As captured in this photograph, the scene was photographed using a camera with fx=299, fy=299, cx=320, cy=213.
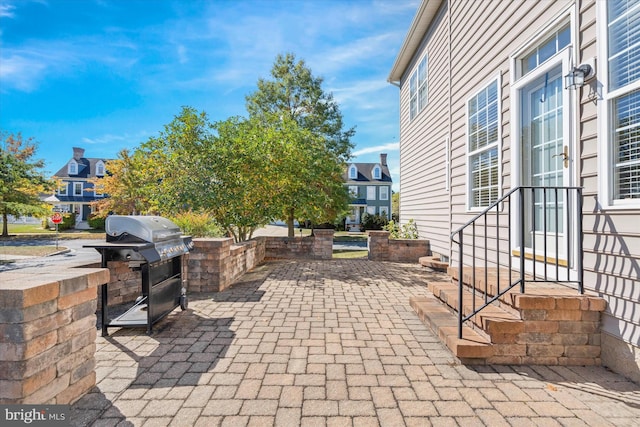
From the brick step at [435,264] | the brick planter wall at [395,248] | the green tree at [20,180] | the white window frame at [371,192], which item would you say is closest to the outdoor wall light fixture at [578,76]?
the brick step at [435,264]

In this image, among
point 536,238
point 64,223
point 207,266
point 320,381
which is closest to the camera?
point 320,381

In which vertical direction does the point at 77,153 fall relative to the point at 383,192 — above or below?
above

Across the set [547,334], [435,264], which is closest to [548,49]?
[547,334]

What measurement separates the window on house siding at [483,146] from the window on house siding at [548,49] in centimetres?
52

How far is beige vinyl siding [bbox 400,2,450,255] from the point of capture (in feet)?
22.0

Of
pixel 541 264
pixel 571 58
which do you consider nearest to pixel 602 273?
pixel 541 264

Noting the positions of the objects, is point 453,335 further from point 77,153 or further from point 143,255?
point 77,153

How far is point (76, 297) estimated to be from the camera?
2.06 m

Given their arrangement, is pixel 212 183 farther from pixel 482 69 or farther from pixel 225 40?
pixel 482 69

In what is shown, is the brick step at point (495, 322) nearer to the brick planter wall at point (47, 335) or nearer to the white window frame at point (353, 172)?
the brick planter wall at point (47, 335)

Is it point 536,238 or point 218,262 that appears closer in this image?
point 536,238

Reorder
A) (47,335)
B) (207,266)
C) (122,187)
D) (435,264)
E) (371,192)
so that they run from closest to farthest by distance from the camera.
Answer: (47,335)
(207,266)
(435,264)
(122,187)
(371,192)

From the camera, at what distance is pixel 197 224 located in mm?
7121

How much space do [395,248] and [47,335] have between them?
7544 mm
